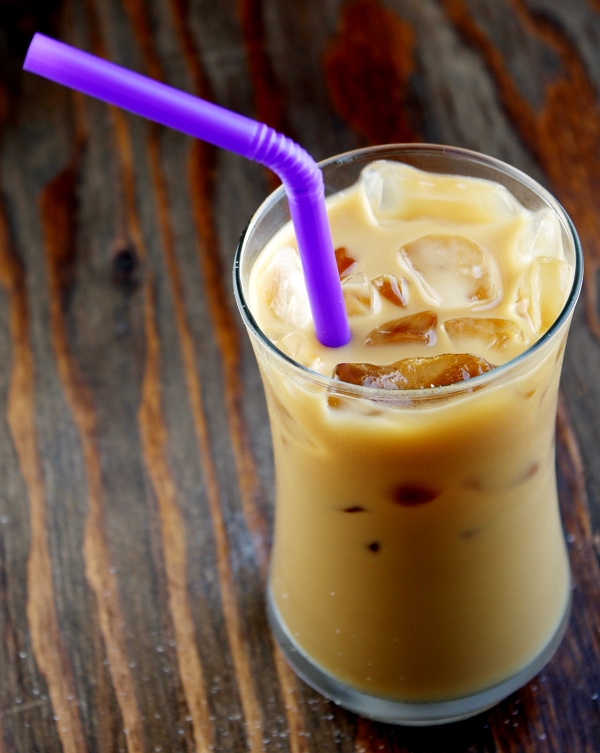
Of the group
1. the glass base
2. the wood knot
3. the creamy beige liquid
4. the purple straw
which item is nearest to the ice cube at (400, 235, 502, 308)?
the creamy beige liquid

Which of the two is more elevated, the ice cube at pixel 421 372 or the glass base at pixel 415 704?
the ice cube at pixel 421 372

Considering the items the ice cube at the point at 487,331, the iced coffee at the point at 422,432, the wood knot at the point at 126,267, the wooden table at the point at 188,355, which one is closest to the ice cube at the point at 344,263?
the iced coffee at the point at 422,432

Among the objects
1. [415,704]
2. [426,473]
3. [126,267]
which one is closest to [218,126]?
[426,473]

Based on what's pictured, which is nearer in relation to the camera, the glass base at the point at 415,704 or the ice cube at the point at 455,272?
the ice cube at the point at 455,272

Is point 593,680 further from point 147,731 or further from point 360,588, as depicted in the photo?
point 147,731

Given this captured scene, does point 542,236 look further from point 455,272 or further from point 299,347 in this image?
point 299,347

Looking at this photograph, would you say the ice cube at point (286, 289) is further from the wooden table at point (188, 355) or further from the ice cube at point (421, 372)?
the wooden table at point (188, 355)

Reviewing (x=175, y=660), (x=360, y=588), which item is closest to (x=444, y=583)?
(x=360, y=588)

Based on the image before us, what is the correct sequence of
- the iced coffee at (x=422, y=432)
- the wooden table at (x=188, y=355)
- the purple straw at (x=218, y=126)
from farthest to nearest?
1. the wooden table at (x=188, y=355)
2. the iced coffee at (x=422, y=432)
3. the purple straw at (x=218, y=126)
